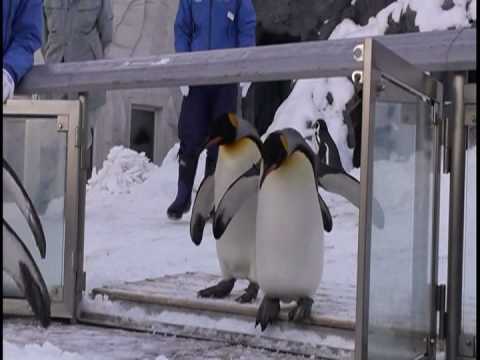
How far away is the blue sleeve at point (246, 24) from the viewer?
3527mm

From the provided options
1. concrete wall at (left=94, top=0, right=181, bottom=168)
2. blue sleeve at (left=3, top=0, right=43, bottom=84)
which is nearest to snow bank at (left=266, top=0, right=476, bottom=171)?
concrete wall at (left=94, top=0, right=181, bottom=168)

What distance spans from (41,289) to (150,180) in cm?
559

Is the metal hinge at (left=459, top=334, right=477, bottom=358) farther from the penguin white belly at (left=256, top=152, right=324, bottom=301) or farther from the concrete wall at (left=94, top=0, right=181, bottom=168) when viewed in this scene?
the concrete wall at (left=94, top=0, right=181, bottom=168)

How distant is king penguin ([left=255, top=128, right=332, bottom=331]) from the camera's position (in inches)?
87.3

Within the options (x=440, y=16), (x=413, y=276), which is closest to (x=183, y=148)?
(x=413, y=276)

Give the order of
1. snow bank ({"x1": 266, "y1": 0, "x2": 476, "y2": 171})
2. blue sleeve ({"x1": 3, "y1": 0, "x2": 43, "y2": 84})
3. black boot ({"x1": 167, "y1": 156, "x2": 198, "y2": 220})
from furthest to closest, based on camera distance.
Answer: snow bank ({"x1": 266, "y1": 0, "x2": 476, "y2": 171}), black boot ({"x1": 167, "y1": 156, "x2": 198, "y2": 220}), blue sleeve ({"x1": 3, "y1": 0, "x2": 43, "y2": 84})

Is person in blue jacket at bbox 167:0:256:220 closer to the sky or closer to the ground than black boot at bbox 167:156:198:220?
closer to the sky

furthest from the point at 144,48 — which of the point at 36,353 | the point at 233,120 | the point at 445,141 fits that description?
the point at 445,141

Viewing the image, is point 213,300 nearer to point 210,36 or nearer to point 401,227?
point 401,227

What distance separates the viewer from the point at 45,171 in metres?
2.61

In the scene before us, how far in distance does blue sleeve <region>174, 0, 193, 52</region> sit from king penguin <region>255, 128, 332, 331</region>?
1.48m

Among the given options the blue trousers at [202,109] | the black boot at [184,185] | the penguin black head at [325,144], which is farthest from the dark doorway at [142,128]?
the blue trousers at [202,109]

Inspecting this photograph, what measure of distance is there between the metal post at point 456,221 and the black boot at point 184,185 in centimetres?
223

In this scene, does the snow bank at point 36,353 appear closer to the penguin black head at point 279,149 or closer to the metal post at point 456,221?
the penguin black head at point 279,149
